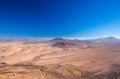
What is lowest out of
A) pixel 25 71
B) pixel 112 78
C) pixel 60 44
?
pixel 112 78

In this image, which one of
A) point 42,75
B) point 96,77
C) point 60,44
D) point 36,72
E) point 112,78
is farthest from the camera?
point 60,44

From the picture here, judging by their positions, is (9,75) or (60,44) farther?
(60,44)

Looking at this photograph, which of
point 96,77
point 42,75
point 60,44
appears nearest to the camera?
point 96,77

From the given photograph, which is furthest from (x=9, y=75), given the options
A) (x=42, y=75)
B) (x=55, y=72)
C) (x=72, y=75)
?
(x=72, y=75)

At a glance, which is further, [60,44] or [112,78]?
[60,44]

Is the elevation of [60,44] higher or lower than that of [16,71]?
higher

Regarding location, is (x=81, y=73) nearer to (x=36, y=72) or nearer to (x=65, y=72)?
(x=65, y=72)

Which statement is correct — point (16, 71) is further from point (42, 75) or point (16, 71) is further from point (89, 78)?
point (89, 78)

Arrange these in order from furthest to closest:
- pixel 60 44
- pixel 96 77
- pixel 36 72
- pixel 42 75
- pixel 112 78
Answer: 1. pixel 60 44
2. pixel 36 72
3. pixel 42 75
4. pixel 96 77
5. pixel 112 78

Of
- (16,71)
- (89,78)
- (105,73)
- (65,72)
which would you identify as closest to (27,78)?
(16,71)

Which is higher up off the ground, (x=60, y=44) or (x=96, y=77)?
(x=60, y=44)
